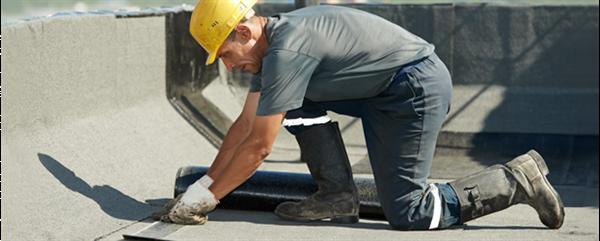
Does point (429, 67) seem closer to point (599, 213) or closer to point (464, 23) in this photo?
point (599, 213)

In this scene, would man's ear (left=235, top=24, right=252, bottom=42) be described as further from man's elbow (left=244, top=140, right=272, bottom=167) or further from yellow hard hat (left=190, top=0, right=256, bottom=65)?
man's elbow (left=244, top=140, right=272, bottom=167)

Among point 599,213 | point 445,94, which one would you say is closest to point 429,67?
point 445,94

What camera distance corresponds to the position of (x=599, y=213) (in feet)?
20.2

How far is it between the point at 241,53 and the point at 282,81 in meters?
0.32

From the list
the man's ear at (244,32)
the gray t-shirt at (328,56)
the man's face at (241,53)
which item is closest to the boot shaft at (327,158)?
the gray t-shirt at (328,56)

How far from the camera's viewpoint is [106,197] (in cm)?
596

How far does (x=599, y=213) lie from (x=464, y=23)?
8.71 ft

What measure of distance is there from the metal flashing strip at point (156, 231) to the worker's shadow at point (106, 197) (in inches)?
10.5

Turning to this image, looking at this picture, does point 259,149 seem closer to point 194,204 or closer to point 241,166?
point 241,166

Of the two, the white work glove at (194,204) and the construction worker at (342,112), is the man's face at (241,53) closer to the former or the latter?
the construction worker at (342,112)

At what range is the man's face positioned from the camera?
506 centimetres

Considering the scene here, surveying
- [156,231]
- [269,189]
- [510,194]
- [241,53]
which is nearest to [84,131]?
[269,189]

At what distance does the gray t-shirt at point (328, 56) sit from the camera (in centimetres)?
489

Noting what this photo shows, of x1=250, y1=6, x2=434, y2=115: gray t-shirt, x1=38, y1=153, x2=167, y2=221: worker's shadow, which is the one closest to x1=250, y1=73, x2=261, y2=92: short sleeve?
x1=250, y1=6, x2=434, y2=115: gray t-shirt
